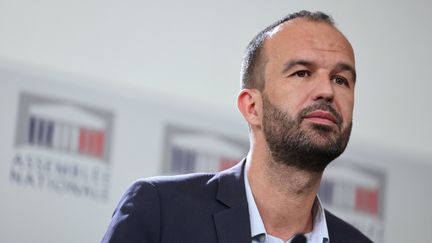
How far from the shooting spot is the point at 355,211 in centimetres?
383

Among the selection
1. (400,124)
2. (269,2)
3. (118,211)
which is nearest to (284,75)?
(118,211)

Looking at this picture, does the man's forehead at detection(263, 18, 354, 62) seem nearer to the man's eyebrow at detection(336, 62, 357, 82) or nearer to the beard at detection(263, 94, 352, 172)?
the man's eyebrow at detection(336, 62, 357, 82)

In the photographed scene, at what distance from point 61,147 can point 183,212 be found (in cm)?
107

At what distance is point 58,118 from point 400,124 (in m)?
1.93

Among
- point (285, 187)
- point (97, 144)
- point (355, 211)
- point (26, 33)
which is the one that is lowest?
point (355, 211)

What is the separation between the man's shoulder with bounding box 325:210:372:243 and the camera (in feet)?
7.45

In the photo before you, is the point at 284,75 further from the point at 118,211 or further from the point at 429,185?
the point at 429,185

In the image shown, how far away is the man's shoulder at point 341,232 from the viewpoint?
89.4 inches

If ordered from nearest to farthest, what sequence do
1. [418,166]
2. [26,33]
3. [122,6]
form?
[26,33] → [122,6] → [418,166]

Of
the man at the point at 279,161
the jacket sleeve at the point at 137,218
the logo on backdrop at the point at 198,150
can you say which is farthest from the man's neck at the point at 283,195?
the logo on backdrop at the point at 198,150

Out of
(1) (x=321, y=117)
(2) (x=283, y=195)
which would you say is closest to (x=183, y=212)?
(2) (x=283, y=195)

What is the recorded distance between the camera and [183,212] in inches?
79.4

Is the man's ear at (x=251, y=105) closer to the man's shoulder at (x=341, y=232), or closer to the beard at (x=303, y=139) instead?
the beard at (x=303, y=139)

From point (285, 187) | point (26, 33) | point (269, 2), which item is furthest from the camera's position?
point (269, 2)
